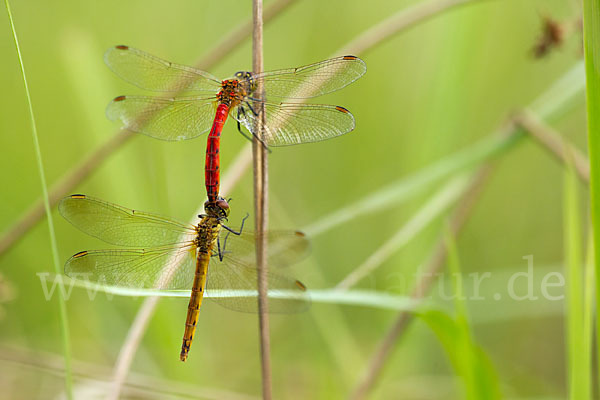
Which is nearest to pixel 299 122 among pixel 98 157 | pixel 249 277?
pixel 249 277

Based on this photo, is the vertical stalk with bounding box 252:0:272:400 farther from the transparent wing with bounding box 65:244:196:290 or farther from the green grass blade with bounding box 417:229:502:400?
the green grass blade with bounding box 417:229:502:400

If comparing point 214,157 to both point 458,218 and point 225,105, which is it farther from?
point 458,218

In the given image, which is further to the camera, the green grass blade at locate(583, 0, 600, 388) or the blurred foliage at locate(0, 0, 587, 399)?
the blurred foliage at locate(0, 0, 587, 399)

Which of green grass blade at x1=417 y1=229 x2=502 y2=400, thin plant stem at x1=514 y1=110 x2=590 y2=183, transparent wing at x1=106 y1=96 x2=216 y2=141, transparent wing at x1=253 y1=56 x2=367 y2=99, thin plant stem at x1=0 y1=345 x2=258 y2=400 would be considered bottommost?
thin plant stem at x1=0 y1=345 x2=258 y2=400

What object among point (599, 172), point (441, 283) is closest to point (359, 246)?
point (441, 283)

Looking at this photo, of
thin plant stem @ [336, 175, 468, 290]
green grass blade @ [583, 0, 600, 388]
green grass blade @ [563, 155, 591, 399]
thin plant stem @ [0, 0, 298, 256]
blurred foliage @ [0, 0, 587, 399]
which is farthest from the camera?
blurred foliage @ [0, 0, 587, 399]

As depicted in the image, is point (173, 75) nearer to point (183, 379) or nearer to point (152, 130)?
point (152, 130)

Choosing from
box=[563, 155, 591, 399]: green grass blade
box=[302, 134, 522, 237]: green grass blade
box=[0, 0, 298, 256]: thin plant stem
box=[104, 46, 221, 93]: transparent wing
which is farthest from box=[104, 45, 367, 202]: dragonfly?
box=[563, 155, 591, 399]: green grass blade

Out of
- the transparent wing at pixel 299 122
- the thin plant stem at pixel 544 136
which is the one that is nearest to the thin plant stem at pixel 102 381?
the transparent wing at pixel 299 122
